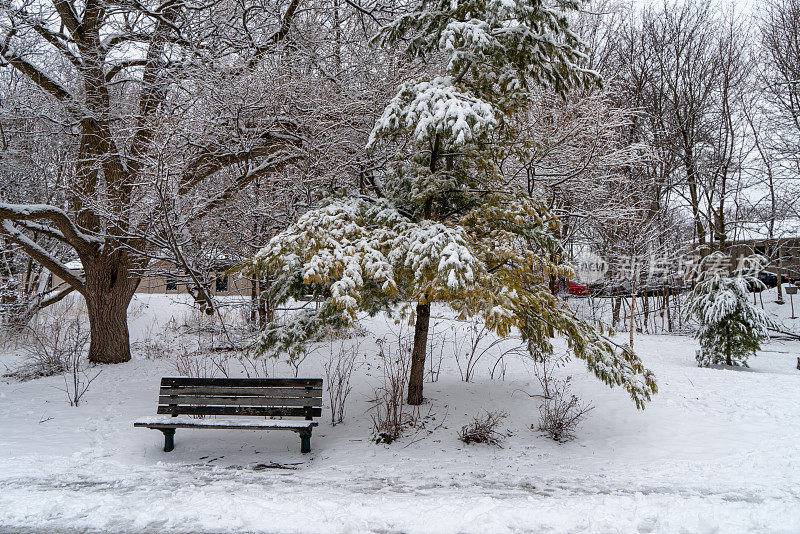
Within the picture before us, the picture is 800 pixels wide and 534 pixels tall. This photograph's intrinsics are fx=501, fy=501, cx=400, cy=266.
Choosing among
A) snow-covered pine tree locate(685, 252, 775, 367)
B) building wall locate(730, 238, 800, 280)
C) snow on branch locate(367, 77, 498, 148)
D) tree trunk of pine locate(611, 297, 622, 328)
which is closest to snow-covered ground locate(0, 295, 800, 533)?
snow-covered pine tree locate(685, 252, 775, 367)

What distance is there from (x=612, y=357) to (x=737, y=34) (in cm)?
1682

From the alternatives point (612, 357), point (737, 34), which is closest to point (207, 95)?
point (612, 357)

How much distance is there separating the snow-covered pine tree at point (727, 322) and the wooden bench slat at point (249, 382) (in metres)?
8.80

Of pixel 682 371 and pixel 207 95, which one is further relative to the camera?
pixel 682 371

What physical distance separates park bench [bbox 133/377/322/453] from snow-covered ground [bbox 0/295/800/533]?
358 millimetres

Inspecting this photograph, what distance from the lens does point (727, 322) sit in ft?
33.9

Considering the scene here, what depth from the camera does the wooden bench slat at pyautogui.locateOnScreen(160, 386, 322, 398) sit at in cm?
567

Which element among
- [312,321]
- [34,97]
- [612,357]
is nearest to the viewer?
[612,357]

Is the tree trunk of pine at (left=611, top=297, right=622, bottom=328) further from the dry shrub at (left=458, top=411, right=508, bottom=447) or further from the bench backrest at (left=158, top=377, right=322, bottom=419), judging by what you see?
the bench backrest at (left=158, top=377, right=322, bottom=419)

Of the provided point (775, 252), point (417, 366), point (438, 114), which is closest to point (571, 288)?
point (775, 252)

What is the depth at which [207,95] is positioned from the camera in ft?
23.4

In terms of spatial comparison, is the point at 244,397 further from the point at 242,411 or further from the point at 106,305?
the point at 106,305

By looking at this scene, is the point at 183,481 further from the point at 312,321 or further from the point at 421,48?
the point at 421,48

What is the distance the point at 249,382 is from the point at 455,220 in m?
3.12
